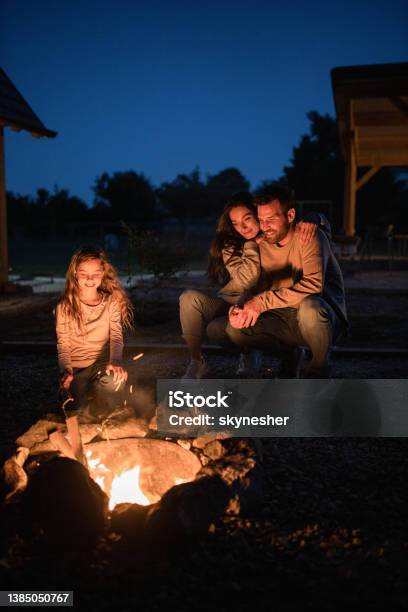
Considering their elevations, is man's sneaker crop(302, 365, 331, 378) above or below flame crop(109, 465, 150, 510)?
above

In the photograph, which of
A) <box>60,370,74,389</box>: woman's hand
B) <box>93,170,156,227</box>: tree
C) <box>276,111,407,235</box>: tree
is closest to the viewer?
<box>60,370,74,389</box>: woman's hand

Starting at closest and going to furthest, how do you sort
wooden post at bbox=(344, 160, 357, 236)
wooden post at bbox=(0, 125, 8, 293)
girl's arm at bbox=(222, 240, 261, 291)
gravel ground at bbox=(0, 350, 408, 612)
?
gravel ground at bbox=(0, 350, 408, 612)
girl's arm at bbox=(222, 240, 261, 291)
wooden post at bbox=(0, 125, 8, 293)
wooden post at bbox=(344, 160, 357, 236)

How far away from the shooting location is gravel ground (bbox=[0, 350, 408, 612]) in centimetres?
148

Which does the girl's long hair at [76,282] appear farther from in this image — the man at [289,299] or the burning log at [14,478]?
the burning log at [14,478]

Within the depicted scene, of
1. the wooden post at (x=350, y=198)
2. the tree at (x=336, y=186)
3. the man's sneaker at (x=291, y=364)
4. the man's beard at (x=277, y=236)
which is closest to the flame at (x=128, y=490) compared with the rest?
the man's sneaker at (x=291, y=364)

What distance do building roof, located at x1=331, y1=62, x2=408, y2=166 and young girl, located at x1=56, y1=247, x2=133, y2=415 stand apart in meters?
5.99

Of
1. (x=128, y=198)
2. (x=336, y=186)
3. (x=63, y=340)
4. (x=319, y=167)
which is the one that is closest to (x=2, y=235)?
(x=63, y=340)

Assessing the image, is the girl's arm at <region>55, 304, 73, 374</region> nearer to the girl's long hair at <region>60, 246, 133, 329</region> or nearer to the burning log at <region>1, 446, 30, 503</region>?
the girl's long hair at <region>60, 246, 133, 329</region>

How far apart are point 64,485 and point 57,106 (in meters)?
152

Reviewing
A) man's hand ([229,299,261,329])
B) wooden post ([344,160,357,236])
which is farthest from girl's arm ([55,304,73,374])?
wooden post ([344,160,357,236])

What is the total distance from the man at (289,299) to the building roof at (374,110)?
5328 millimetres

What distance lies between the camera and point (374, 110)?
996 centimetres

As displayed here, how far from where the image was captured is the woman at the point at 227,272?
318 cm
